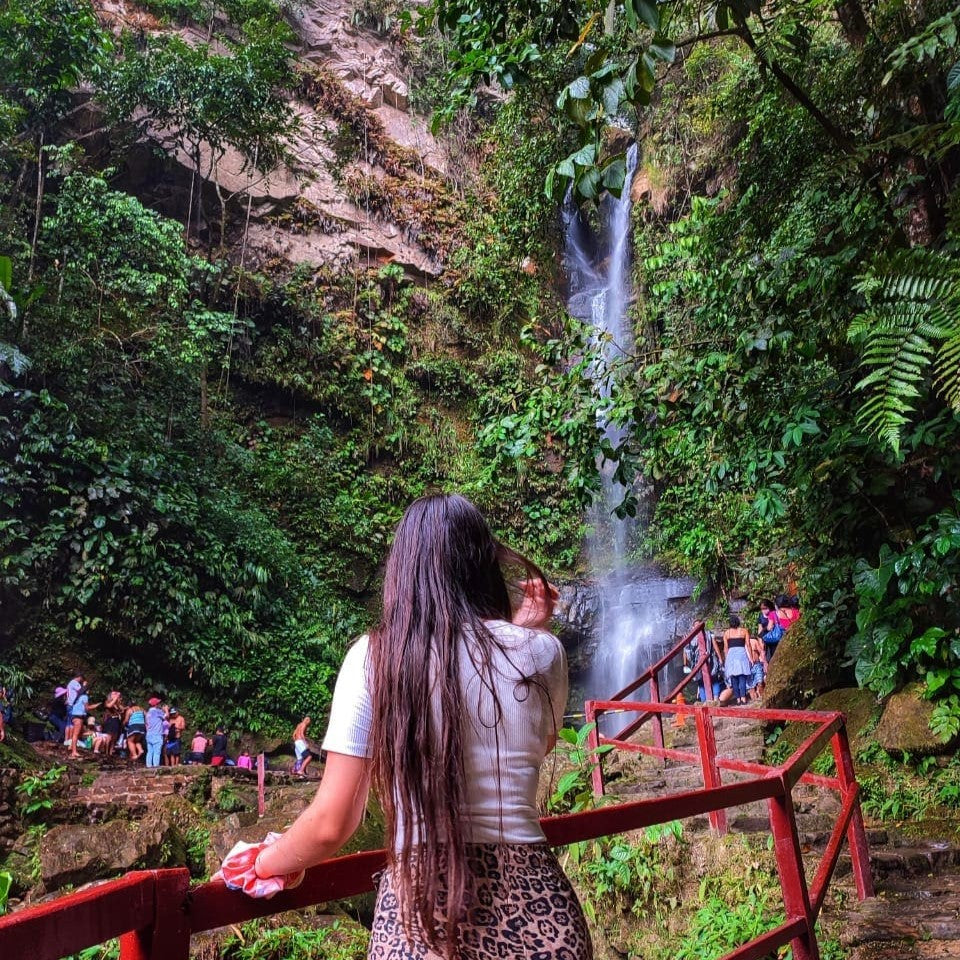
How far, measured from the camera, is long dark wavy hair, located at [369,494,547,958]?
3.58 ft

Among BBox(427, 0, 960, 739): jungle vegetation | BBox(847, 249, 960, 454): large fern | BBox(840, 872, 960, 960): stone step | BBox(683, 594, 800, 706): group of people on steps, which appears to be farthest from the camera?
BBox(683, 594, 800, 706): group of people on steps

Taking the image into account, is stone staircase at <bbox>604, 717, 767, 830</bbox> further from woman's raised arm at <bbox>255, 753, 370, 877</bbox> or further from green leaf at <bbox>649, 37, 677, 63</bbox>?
green leaf at <bbox>649, 37, 677, 63</bbox>

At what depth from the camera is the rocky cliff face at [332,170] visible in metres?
14.9

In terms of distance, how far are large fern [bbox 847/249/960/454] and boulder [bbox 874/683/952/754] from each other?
10.3ft

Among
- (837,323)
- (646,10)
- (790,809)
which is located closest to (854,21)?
(837,323)

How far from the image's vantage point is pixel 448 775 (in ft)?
3.67

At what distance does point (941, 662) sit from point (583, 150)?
17.0ft

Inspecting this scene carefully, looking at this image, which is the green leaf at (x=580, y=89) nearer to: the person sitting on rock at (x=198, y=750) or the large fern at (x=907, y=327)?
the large fern at (x=907, y=327)

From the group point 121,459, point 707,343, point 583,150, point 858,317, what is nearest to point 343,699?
point 583,150

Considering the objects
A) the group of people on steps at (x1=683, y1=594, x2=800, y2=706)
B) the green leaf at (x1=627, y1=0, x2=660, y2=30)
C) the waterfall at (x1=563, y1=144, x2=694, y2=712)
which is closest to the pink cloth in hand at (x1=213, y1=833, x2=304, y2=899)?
the green leaf at (x1=627, y1=0, x2=660, y2=30)

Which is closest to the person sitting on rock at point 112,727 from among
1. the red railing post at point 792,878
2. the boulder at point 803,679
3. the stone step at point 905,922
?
the boulder at point 803,679

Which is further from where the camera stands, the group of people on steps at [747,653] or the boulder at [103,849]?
the group of people on steps at [747,653]

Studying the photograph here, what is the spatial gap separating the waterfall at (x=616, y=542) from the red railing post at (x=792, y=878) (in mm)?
10950

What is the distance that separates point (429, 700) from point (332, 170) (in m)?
17.2
